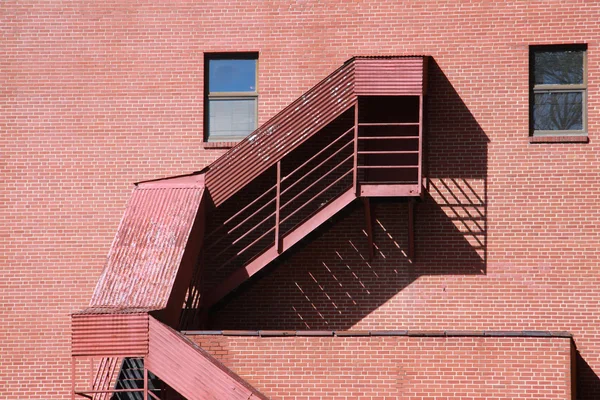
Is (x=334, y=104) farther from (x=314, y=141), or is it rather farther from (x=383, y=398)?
(x=383, y=398)

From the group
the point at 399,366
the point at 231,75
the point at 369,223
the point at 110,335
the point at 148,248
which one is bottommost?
the point at 399,366

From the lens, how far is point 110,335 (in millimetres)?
16453

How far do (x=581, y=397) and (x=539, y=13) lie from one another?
22.8ft

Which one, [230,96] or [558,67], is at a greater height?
[558,67]

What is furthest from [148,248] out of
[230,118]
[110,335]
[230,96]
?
[230,96]

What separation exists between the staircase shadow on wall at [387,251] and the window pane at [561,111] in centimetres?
123

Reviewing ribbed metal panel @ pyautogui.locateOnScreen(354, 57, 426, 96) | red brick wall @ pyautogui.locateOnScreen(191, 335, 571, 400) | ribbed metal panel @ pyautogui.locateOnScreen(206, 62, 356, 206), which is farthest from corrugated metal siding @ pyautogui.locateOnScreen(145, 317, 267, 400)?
ribbed metal panel @ pyautogui.locateOnScreen(354, 57, 426, 96)

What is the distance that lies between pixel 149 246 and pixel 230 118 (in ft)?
12.1

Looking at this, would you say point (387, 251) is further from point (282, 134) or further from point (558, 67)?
point (558, 67)

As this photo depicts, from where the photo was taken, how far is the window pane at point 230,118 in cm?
2066

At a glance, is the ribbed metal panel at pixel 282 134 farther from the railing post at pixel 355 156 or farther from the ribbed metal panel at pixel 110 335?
the ribbed metal panel at pixel 110 335

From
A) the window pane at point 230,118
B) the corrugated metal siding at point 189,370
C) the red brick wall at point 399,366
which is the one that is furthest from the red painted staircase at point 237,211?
the window pane at point 230,118

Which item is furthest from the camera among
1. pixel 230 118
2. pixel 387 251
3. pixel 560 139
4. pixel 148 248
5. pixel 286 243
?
pixel 230 118

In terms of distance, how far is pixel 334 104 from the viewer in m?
19.1
